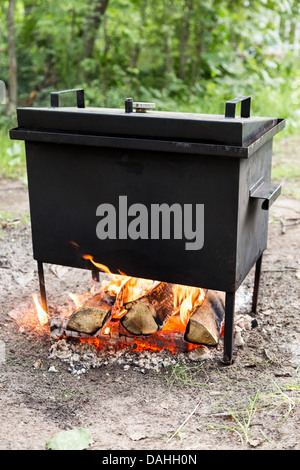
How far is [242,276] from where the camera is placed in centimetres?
229

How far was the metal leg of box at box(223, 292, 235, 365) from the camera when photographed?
2.23 meters

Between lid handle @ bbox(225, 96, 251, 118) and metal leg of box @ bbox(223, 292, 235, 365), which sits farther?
metal leg of box @ bbox(223, 292, 235, 365)

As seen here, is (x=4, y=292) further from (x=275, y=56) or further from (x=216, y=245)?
(x=275, y=56)

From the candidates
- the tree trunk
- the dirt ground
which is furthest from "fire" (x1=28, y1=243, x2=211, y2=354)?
the tree trunk

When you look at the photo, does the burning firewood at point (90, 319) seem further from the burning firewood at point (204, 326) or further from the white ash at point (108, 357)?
the burning firewood at point (204, 326)

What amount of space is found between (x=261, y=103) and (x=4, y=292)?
4630mm

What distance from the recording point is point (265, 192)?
2.25 meters

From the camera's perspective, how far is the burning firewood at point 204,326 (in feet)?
7.75

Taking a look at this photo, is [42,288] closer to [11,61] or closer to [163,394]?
[163,394]

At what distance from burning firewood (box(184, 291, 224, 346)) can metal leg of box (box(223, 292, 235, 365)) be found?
65mm

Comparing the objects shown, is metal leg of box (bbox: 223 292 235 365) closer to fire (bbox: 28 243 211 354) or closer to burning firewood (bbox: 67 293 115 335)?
fire (bbox: 28 243 211 354)

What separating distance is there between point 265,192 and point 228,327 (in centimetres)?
59

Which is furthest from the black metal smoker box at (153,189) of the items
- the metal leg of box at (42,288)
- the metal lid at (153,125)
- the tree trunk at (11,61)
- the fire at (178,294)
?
the tree trunk at (11,61)

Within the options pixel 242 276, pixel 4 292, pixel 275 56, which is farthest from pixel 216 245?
pixel 275 56
